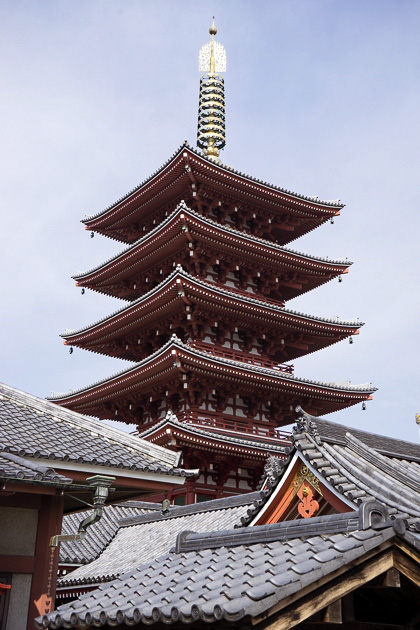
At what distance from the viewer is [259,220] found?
106 ft

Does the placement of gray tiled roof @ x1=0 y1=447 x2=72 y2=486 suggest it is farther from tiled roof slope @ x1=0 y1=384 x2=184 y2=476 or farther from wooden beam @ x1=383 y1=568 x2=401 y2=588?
wooden beam @ x1=383 y1=568 x2=401 y2=588

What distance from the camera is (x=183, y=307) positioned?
90.2ft

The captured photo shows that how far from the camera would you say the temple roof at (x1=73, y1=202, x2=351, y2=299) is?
90.7 feet

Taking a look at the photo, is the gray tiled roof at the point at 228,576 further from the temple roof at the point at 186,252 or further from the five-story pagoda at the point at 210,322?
the temple roof at the point at 186,252

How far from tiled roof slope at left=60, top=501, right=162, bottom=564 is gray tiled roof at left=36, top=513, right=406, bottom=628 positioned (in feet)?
45.8

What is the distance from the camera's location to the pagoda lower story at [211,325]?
26391mm

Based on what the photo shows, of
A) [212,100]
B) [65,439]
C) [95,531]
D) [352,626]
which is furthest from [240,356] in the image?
[352,626]

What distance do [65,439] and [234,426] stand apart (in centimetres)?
1729

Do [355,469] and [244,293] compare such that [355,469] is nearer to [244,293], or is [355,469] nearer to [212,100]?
[244,293]

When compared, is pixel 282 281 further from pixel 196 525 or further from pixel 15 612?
pixel 15 612

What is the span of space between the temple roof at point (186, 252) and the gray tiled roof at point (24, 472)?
18.6 m

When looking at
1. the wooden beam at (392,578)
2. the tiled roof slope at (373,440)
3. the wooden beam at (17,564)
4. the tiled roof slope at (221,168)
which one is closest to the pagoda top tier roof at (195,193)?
the tiled roof slope at (221,168)

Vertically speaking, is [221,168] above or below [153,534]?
above

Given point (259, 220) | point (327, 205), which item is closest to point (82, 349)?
point (259, 220)
